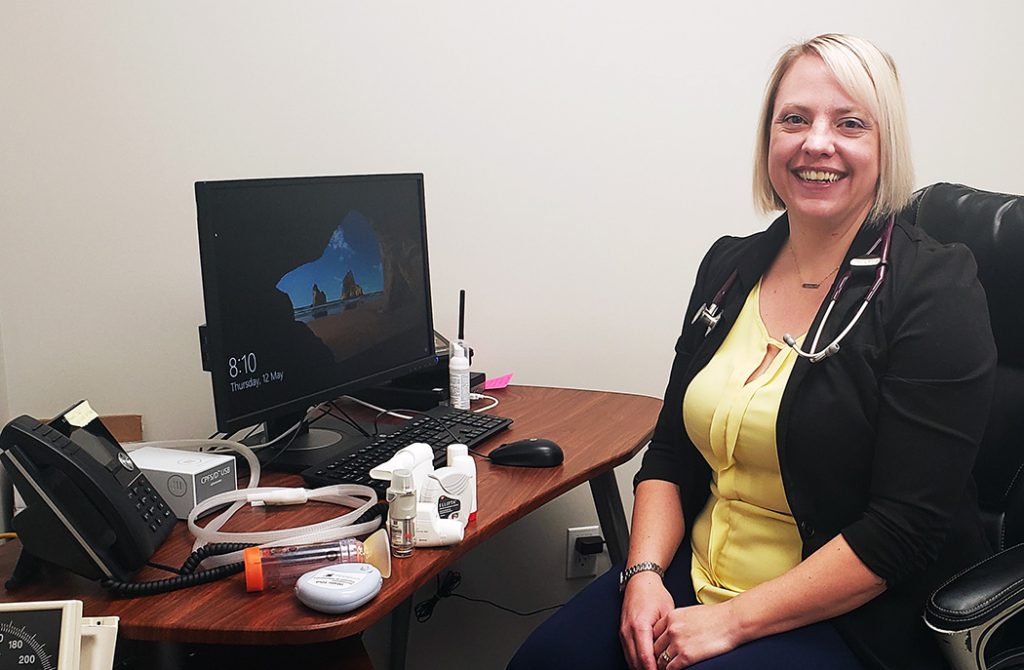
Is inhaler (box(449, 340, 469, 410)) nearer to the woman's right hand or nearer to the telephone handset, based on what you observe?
the woman's right hand

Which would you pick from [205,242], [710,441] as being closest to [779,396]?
[710,441]

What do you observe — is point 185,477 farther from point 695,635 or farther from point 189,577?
point 695,635

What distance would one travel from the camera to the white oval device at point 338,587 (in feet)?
3.57

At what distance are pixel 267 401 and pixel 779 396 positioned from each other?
2.54 ft

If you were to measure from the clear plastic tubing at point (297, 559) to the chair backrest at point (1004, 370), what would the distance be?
940 mm

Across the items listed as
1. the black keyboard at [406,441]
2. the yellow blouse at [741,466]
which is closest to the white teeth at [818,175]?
the yellow blouse at [741,466]

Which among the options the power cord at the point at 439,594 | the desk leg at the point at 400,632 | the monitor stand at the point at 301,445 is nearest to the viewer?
the monitor stand at the point at 301,445

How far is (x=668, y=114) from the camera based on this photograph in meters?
2.21

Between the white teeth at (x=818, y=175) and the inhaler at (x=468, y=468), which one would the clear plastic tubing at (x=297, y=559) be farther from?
the white teeth at (x=818, y=175)

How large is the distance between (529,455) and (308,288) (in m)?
0.46

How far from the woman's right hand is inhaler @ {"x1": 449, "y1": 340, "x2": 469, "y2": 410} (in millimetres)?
584

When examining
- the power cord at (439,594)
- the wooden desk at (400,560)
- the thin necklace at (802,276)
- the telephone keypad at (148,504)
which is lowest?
the power cord at (439,594)

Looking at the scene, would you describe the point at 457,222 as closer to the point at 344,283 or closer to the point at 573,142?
the point at 573,142

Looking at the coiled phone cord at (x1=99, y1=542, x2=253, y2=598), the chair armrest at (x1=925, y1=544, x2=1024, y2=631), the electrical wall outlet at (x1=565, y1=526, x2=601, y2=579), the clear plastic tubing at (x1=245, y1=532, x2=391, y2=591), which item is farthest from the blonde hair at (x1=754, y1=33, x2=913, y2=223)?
the electrical wall outlet at (x1=565, y1=526, x2=601, y2=579)
